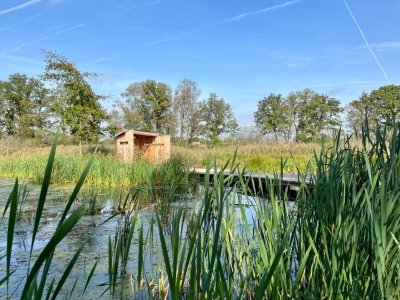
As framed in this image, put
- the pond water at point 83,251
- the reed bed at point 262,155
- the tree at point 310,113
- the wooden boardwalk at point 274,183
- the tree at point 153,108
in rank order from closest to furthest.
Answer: the wooden boardwalk at point 274,183
the pond water at point 83,251
the reed bed at point 262,155
the tree at point 153,108
the tree at point 310,113

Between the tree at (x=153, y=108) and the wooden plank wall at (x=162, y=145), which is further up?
the tree at (x=153, y=108)

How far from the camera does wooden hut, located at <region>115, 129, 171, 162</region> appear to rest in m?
10.7

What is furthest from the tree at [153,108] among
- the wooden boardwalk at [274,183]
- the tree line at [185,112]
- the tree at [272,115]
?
the wooden boardwalk at [274,183]

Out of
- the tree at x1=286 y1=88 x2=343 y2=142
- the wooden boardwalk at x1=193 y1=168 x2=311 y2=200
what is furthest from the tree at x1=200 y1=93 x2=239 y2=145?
the wooden boardwalk at x1=193 y1=168 x2=311 y2=200

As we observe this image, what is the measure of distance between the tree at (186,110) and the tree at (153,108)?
2.71 ft

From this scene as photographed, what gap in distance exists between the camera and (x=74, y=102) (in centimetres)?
1302

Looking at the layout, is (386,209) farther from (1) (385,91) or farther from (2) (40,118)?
(1) (385,91)

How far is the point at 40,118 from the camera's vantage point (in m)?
29.6

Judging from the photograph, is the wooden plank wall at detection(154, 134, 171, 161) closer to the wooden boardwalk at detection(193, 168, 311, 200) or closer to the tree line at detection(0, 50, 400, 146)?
the wooden boardwalk at detection(193, 168, 311, 200)

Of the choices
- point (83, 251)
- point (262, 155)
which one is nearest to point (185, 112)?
point (262, 155)

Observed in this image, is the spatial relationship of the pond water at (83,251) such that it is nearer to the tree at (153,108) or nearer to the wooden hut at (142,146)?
the wooden hut at (142,146)

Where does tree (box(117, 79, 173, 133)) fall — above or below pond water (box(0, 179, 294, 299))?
above

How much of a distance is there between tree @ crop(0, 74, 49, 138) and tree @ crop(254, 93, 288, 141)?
1951 centimetres

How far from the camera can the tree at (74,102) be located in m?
12.8
